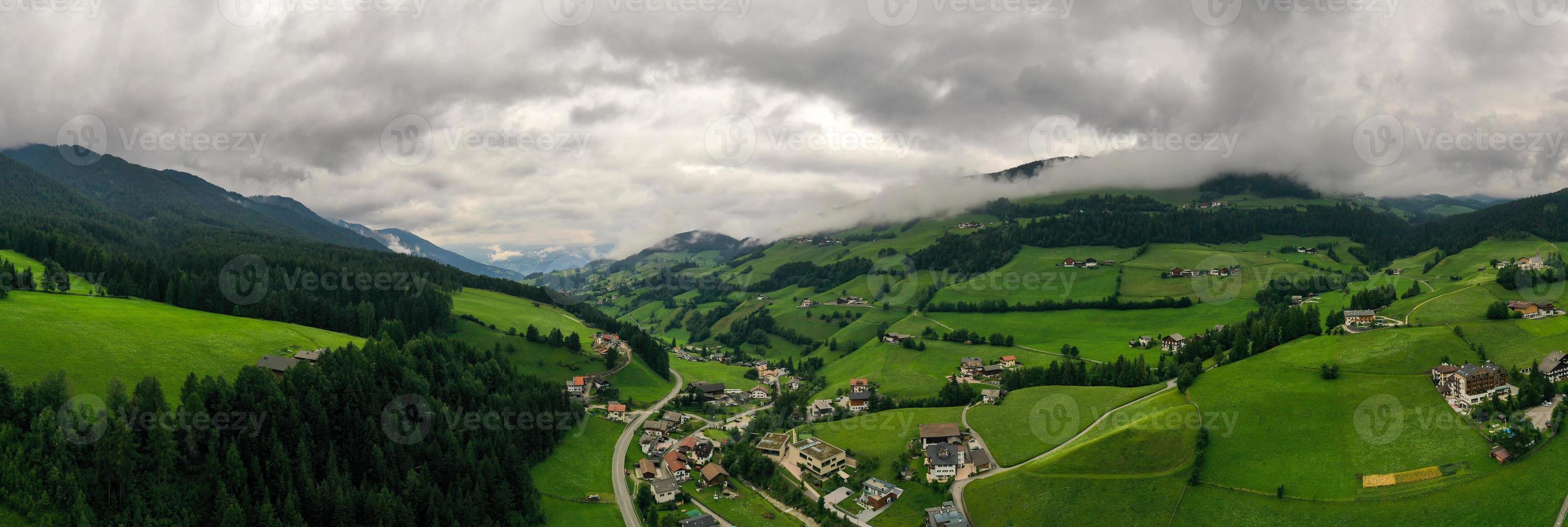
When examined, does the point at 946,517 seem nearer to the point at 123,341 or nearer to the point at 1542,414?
the point at 1542,414

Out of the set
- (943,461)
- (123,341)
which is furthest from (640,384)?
(123,341)

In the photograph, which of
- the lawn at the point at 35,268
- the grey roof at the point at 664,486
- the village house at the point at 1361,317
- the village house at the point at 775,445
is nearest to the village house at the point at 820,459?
the village house at the point at 775,445

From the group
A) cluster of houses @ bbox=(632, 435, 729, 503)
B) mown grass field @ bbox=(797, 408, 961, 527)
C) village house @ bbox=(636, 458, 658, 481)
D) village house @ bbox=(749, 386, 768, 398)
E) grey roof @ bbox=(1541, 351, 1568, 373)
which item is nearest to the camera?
grey roof @ bbox=(1541, 351, 1568, 373)

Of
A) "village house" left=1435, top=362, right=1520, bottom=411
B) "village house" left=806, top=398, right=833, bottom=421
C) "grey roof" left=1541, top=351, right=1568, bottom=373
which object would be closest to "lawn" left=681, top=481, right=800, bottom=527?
"village house" left=806, top=398, right=833, bottom=421

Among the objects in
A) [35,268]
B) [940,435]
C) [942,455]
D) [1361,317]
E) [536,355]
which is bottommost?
[942,455]

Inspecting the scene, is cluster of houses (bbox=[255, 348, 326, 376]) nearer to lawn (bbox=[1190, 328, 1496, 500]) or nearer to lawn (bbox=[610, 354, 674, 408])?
lawn (bbox=[610, 354, 674, 408])

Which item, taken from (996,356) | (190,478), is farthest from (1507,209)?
(190,478)

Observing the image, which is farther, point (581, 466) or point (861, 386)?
point (861, 386)
